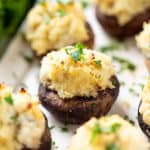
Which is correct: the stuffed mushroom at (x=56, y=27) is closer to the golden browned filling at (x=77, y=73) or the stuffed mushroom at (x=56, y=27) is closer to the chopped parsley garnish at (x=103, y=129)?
the golden browned filling at (x=77, y=73)

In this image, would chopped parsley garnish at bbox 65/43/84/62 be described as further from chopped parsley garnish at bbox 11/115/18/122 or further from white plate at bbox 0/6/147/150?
chopped parsley garnish at bbox 11/115/18/122

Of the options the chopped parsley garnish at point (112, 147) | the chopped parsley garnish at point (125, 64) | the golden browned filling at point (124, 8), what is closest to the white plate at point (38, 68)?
the chopped parsley garnish at point (125, 64)

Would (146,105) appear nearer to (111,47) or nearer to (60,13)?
(111,47)

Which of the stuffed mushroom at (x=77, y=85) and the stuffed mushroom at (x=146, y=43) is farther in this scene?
the stuffed mushroom at (x=146, y=43)

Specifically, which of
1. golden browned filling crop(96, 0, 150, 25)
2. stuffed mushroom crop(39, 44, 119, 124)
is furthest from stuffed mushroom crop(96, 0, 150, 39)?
stuffed mushroom crop(39, 44, 119, 124)

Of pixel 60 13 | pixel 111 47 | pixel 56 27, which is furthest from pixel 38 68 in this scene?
pixel 111 47

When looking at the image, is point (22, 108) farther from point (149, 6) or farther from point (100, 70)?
point (149, 6)

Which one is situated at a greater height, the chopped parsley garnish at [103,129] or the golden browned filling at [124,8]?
the chopped parsley garnish at [103,129]

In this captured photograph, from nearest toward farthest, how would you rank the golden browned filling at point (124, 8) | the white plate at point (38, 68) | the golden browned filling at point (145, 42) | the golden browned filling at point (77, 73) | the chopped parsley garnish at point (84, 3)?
the golden browned filling at point (77, 73), the white plate at point (38, 68), the golden browned filling at point (145, 42), the golden browned filling at point (124, 8), the chopped parsley garnish at point (84, 3)

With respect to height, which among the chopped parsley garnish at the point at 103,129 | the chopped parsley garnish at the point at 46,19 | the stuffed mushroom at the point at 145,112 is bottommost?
the stuffed mushroom at the point at 145,112
